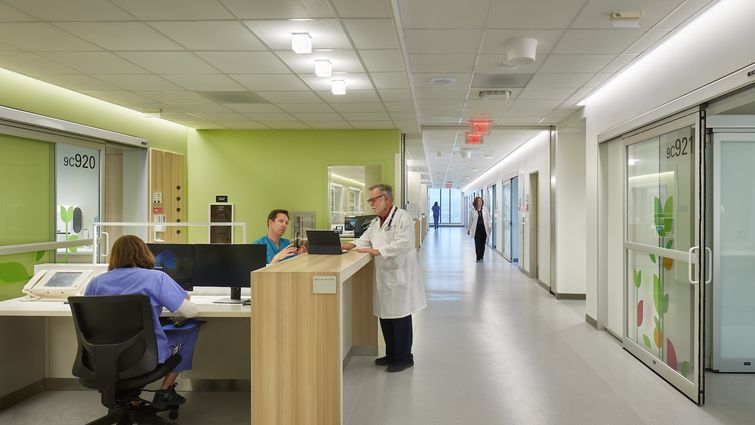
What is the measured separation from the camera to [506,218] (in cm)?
1441

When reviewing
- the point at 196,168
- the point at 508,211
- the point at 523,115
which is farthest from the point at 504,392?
the point at 508,211

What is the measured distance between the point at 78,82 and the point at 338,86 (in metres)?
2.79

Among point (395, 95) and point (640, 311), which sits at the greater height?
point (395, 95)

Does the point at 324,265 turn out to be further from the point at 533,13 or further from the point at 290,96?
the point at 290,96

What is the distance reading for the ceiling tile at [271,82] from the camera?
200 inches

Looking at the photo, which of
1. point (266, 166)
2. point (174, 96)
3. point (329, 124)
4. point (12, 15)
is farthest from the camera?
point (266, 166)

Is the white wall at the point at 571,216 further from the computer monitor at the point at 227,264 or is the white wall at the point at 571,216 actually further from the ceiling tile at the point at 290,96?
the computer monitor at the point at 227,264

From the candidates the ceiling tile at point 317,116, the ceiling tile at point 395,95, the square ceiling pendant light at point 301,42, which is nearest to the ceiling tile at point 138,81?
the ceiling tile at point 317,116

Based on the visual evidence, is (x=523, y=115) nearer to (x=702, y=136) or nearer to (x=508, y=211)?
(x=702, y=136)

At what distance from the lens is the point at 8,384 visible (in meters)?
3.89

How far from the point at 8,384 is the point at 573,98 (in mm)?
6733

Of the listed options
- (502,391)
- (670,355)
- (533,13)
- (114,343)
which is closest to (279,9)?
(533,13)

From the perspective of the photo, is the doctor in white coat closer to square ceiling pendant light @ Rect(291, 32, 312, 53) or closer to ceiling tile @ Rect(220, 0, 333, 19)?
square ceiling pendant light @ Rect(291, 32, 312, 53)

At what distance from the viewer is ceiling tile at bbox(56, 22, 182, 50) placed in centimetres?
361
